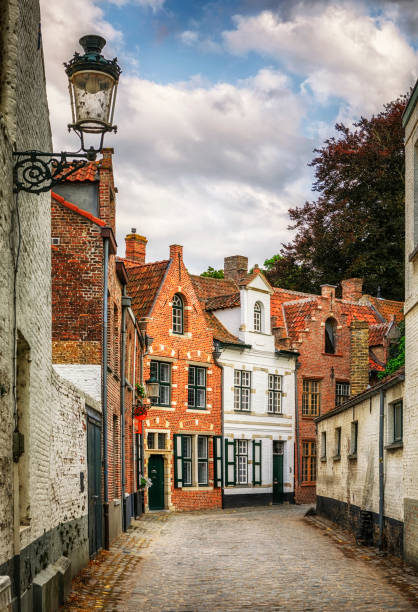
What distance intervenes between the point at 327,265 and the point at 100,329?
25546 millimetres

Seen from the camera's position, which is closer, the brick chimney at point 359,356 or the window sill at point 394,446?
the window sill at point 394,446

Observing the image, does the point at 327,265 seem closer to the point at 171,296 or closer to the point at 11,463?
the point at 171,296

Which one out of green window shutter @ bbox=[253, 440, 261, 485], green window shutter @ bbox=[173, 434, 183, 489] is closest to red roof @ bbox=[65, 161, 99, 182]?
green window shutter @ bbox=[173, 434, 183, 489]

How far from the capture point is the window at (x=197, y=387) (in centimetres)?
3284

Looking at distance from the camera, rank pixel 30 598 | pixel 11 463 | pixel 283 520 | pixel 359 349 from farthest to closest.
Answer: pixel 359 349 < pixel 283 520 < pixel 30 598 < pixel 11 463

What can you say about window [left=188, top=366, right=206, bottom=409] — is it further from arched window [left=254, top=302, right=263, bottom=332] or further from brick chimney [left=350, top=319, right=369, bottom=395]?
brick chimney [left=350, top=319, right=369, bottom=395]

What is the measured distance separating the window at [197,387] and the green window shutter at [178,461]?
154cm

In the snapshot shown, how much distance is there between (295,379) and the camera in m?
37.2

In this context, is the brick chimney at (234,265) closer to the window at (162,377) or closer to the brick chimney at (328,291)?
the brick chimney at (328,291)

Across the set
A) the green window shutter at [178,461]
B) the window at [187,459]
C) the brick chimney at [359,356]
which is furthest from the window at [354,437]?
the window at [187,459]

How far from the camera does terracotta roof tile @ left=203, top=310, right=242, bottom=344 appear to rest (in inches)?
1347

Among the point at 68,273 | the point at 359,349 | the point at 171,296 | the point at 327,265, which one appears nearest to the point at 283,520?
the point at 359,349

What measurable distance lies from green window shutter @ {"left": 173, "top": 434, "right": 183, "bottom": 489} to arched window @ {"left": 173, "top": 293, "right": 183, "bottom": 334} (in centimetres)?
391

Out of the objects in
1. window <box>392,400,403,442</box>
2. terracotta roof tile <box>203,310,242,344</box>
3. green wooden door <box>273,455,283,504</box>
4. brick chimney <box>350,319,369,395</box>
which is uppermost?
terracotta roof tile <box>203,310,242,344</box>
